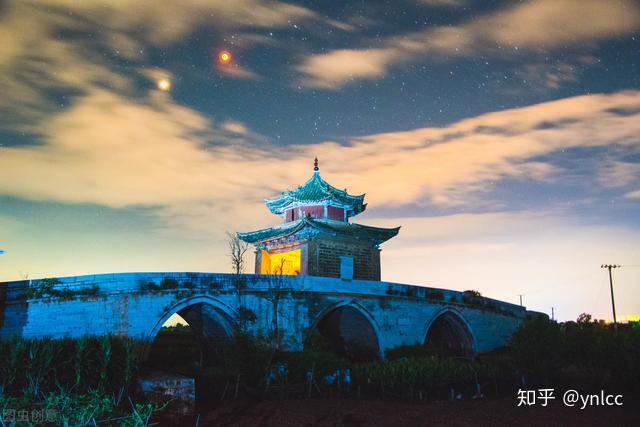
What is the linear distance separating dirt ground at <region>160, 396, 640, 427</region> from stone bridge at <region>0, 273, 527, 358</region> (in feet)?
13.5

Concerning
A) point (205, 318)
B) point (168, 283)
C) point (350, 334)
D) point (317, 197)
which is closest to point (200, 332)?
point (205, 318)

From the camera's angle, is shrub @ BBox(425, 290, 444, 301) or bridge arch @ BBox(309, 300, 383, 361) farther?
shrub @ BBox(425, 290, 444, 301)

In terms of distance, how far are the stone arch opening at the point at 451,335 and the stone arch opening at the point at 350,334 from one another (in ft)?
14.0

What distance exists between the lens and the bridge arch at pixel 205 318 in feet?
53.3

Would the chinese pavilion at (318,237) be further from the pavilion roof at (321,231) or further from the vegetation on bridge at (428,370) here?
Result: the vegetation on bridge at (428,370)

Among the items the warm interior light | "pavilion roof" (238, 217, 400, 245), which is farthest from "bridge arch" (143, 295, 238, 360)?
"pavilion roof" (238, 217, 400, 245)

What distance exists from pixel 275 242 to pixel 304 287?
427 inches

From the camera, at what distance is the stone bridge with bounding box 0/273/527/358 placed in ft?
51.4

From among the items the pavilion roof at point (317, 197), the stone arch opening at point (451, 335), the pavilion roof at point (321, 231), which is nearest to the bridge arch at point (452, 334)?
the stone arch opening at point (451, 335)

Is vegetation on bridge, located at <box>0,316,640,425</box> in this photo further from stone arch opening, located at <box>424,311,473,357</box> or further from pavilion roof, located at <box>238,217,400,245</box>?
pavilion roof, located at <box>238,217,400,245</box>

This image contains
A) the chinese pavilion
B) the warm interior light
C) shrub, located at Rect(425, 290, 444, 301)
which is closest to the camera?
shrub, located at Rect(425, 290, 444, 301)

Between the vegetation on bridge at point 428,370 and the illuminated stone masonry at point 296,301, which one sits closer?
the vegetation on bridge at point 428,370

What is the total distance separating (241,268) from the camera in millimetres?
20281

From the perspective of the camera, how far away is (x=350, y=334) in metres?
22.0
